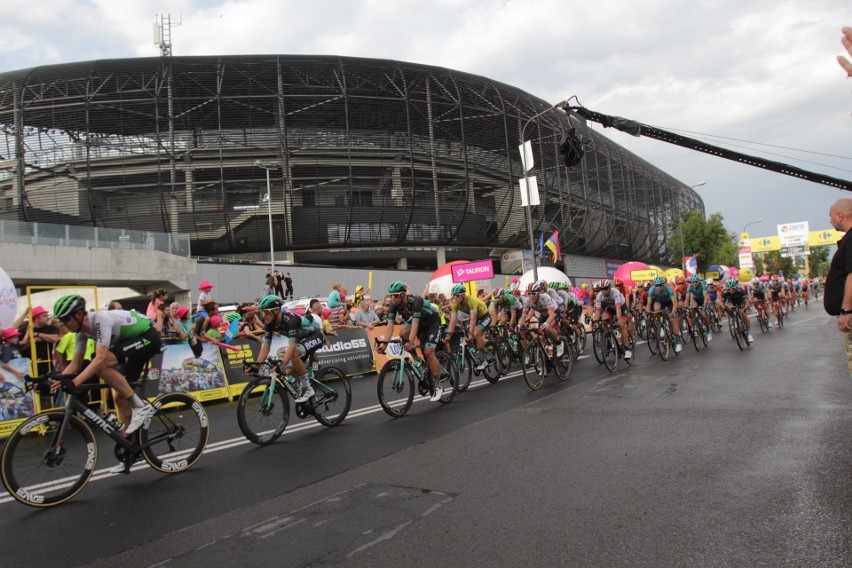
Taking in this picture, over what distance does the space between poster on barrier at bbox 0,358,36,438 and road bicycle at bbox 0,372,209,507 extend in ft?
11.9

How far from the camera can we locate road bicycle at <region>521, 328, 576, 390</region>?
950 cm

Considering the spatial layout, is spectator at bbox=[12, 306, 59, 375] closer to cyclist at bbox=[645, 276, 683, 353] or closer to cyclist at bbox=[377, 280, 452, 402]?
cyclist at bbox=[377, 280, 452, 402]

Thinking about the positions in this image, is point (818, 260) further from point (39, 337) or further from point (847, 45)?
point (39, 337)

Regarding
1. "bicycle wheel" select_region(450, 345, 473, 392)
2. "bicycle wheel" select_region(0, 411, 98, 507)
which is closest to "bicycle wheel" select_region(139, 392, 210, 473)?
"bicycle wheel" select_region(0, 411, 98, 507)

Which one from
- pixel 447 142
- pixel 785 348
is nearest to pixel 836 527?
pixel 785 348

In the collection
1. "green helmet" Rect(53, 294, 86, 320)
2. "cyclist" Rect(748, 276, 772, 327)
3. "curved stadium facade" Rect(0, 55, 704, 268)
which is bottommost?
"cyclist" Rect(748, 276, 772, 327)

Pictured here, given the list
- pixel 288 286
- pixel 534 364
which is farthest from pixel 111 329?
pixel 288 286

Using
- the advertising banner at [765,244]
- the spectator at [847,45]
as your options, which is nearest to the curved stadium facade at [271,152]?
the spectator at [847,45]

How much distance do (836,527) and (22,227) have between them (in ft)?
92.7

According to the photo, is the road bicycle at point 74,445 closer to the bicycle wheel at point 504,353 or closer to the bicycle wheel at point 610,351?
the bicycle wheel at point 504,353

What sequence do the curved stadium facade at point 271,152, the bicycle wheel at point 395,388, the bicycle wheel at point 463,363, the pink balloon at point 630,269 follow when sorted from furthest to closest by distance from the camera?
the curved stadium facade at point 271,152 → the pink balloon at point 630,269 → the bicycle wheel at point 463,363 → the bicycle wheel at point 395,388

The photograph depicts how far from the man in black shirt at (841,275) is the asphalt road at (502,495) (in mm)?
1188

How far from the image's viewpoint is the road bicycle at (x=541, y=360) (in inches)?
374

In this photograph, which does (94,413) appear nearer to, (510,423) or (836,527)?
(510,423)
